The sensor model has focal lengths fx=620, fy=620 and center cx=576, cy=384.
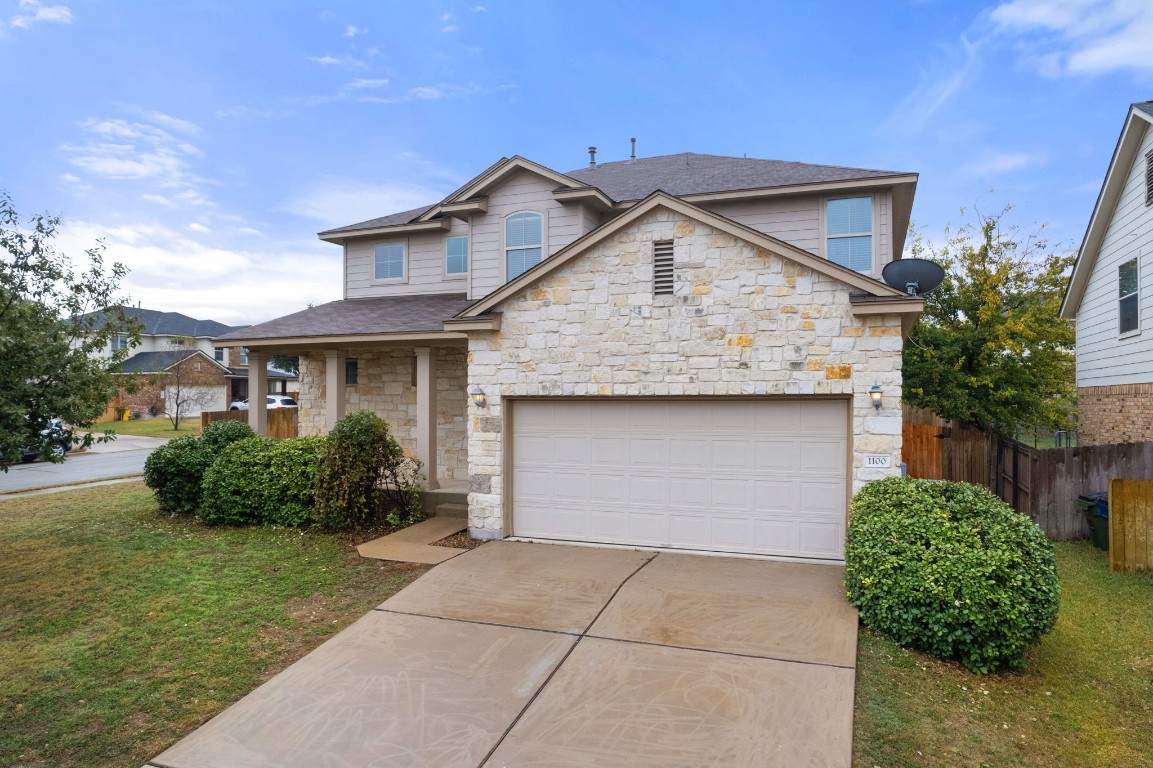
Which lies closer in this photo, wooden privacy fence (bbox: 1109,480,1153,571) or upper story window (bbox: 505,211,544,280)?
wooden privacy fence (bbox: 1109,480,1153,571)

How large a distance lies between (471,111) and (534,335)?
1179 cm

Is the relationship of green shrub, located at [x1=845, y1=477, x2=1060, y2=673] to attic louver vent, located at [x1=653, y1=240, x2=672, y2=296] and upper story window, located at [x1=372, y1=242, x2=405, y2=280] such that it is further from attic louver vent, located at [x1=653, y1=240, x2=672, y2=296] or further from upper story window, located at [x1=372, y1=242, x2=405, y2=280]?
upper story window, located at [x1=372, y1=242, x2=405, y2=280]

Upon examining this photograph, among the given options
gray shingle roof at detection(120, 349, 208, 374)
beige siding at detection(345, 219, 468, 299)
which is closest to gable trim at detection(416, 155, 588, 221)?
beige siding at detection(345, 219, 468, 299)

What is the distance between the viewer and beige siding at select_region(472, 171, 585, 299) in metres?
12.0

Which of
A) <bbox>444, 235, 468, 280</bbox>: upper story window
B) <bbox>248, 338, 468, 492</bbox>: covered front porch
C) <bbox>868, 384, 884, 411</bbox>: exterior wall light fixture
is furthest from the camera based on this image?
<bbox>444, 235, 468, 280</bbox>: upper story window

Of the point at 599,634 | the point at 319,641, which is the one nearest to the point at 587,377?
the point at 599,634

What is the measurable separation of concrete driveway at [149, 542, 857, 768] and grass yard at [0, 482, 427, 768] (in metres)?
0.44

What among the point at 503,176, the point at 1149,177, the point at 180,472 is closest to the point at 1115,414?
the point at 1149,177

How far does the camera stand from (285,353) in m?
12.7

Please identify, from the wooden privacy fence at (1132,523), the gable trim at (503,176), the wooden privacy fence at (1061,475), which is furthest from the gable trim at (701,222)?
the wooden privacy fence at (1061,475)

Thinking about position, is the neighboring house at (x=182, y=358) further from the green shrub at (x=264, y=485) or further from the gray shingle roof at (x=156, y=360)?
the green shrub at (x=264, y=485)

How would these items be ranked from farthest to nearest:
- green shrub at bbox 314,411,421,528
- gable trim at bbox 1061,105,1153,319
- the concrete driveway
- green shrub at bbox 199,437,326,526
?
gable trim at bbox 1061,105,1153,319 < green shrub at bbox 199,437,326,526 < green shrub at bbox 314,411,421,528 < the concrete driveway

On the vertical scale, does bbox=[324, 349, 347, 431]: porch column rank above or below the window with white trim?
below

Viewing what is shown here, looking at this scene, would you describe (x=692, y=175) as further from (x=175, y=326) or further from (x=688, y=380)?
(x=175, y=326)
